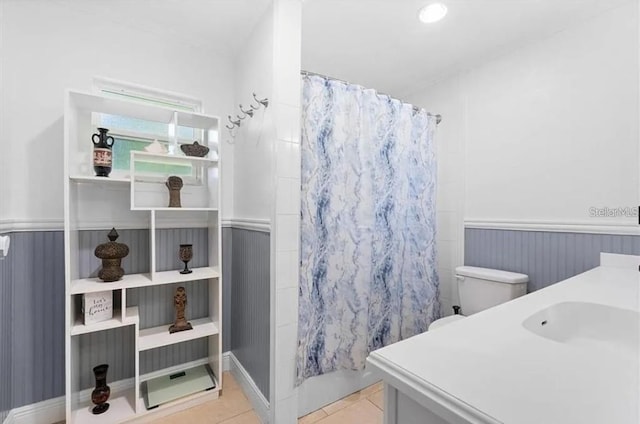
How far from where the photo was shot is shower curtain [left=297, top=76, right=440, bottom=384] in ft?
5.32

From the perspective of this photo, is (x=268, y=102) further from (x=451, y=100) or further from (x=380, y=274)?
Answer: (x=451, y=100)

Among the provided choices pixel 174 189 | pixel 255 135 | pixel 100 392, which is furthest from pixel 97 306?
pixel 255 135

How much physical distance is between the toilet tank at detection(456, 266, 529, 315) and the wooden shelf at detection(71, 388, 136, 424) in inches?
86.3

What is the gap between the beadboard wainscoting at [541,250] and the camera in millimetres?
1609

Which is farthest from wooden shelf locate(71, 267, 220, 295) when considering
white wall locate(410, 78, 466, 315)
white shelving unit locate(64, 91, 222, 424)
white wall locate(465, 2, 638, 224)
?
white wall locate(465, 2, 638, 224)

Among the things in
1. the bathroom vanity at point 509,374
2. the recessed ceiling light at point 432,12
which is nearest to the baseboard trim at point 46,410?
the bathroom vanity at point 509,374

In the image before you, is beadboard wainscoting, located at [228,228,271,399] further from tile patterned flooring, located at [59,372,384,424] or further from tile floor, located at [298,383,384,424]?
tile floor, located at [298,383,384,424]

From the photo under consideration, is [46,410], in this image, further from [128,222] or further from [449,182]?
[449,182]

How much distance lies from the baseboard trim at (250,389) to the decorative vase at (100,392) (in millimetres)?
721

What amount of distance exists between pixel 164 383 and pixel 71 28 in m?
2.19

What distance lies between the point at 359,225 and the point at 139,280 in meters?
1.33

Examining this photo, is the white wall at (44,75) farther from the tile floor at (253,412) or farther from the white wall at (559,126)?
the white wall at (559,126)

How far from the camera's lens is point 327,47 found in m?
2.06

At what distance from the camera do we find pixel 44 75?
1602mm
